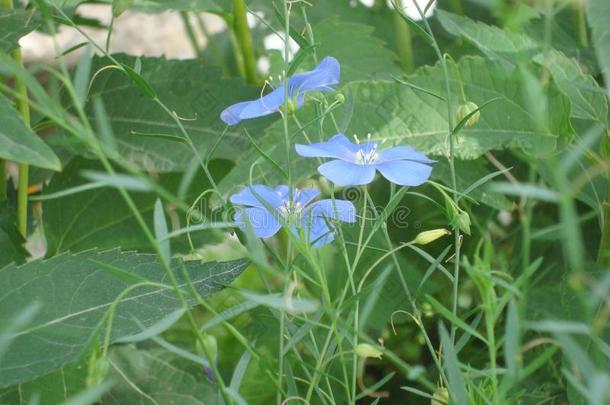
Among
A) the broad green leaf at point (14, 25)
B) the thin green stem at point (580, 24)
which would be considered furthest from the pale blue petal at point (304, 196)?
the thin green stem at point (580, 24)

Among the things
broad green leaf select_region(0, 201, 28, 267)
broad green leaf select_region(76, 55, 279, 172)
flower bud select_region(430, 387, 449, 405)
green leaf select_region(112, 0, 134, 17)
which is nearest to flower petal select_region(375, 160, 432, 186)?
flower bud select_region(430, 387, 449, 405)

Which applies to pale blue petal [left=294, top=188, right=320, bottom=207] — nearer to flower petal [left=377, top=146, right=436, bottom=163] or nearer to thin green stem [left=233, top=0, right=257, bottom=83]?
flower petal [left=377, top=146, right=436, bottom=163]

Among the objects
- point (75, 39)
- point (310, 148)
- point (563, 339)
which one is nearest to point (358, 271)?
point (310, 148)

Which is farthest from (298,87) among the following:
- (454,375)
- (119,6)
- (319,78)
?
(454,375)

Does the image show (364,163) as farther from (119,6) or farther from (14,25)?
(14,25)

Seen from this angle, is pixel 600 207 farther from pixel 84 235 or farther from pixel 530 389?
pixel 84 235
